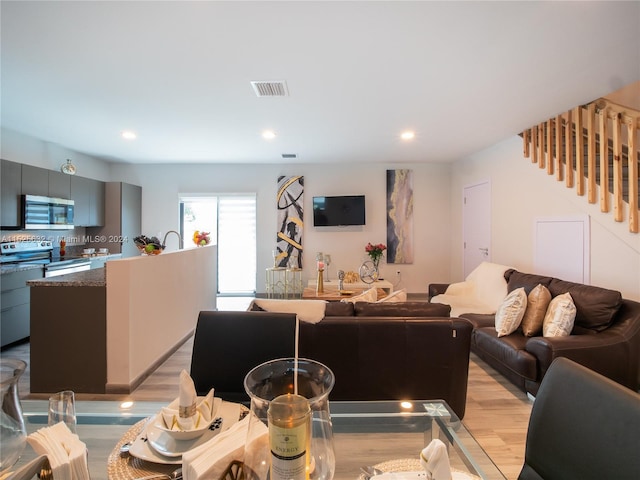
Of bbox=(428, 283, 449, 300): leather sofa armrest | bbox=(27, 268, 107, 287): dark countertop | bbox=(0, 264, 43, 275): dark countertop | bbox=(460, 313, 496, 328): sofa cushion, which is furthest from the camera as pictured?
bbox=(428, 283, 449, 300): leather sofa armrest

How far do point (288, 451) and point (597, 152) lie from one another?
4129 millimetres

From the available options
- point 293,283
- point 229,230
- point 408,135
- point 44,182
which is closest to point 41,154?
point 44,182

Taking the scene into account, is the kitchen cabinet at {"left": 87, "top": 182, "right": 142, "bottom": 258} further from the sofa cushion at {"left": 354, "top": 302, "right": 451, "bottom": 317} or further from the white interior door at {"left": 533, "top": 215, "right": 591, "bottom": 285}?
the white interior door at {"left": 533, "top": 215, "right": 591, "bottom": 285}

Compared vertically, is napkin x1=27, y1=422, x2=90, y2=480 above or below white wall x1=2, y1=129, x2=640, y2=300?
below

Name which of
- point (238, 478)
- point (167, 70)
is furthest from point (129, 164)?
point (238, 478)

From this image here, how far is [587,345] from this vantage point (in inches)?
87.5

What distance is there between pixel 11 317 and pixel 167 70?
313 centimetres

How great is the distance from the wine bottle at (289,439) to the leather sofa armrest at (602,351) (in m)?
2.30

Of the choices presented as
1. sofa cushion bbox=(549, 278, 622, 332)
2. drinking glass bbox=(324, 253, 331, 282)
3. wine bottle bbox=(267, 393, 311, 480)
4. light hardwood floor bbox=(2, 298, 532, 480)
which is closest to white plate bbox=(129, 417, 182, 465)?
wine bottle bbox=(267, 393, 311, 480)

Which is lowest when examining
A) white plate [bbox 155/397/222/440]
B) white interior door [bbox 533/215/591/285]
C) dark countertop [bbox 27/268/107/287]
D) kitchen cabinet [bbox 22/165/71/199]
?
white plate [bbox 155/397/222/440]

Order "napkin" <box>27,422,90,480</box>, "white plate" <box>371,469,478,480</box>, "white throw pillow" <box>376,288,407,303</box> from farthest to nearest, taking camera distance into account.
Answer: "white throw pillow" <box>376,288,407,303</box> → "white plate" <box>371,469,478,480</box> → "napkin" <box>27,422,90,480</box>

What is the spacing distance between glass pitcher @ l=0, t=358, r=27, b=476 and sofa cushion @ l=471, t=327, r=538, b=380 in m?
2.79

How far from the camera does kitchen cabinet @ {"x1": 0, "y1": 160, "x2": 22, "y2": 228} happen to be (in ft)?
11.1

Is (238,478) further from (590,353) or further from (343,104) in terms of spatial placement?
(343,104)
